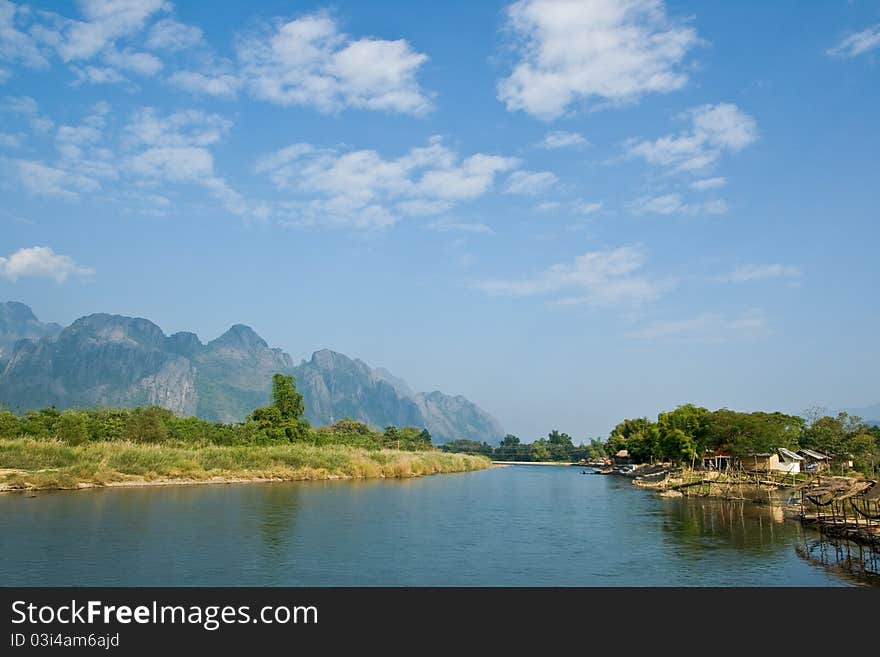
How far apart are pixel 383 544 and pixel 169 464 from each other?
2524cm

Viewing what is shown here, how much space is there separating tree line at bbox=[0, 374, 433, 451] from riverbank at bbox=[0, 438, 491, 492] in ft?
8.31

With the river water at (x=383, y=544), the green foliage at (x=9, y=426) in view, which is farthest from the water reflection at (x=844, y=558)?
the green foliage at (x=9, y=426)

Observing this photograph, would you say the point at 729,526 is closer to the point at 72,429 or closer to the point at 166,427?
Result: the point at 72,429

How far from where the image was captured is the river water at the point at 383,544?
17812 mm

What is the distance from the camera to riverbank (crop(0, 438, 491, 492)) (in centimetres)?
3600

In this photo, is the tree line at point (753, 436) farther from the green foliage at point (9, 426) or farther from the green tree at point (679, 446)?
the green foliage at point (9, 426)

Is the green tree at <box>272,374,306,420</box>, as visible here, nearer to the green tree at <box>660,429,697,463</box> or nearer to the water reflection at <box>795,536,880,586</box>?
the green tree at <box>660,429,697,463</box>

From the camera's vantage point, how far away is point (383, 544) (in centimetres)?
2300

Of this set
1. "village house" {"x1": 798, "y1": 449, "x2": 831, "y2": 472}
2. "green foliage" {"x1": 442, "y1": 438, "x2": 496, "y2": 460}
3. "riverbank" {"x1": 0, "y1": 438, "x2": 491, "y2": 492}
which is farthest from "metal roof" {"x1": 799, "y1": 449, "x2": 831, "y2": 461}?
"green foliage" {"x1": 442, "y1": 438, "x2": 496, "y2": 460}

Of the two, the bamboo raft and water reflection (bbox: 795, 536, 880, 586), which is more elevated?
the bamboo raft
